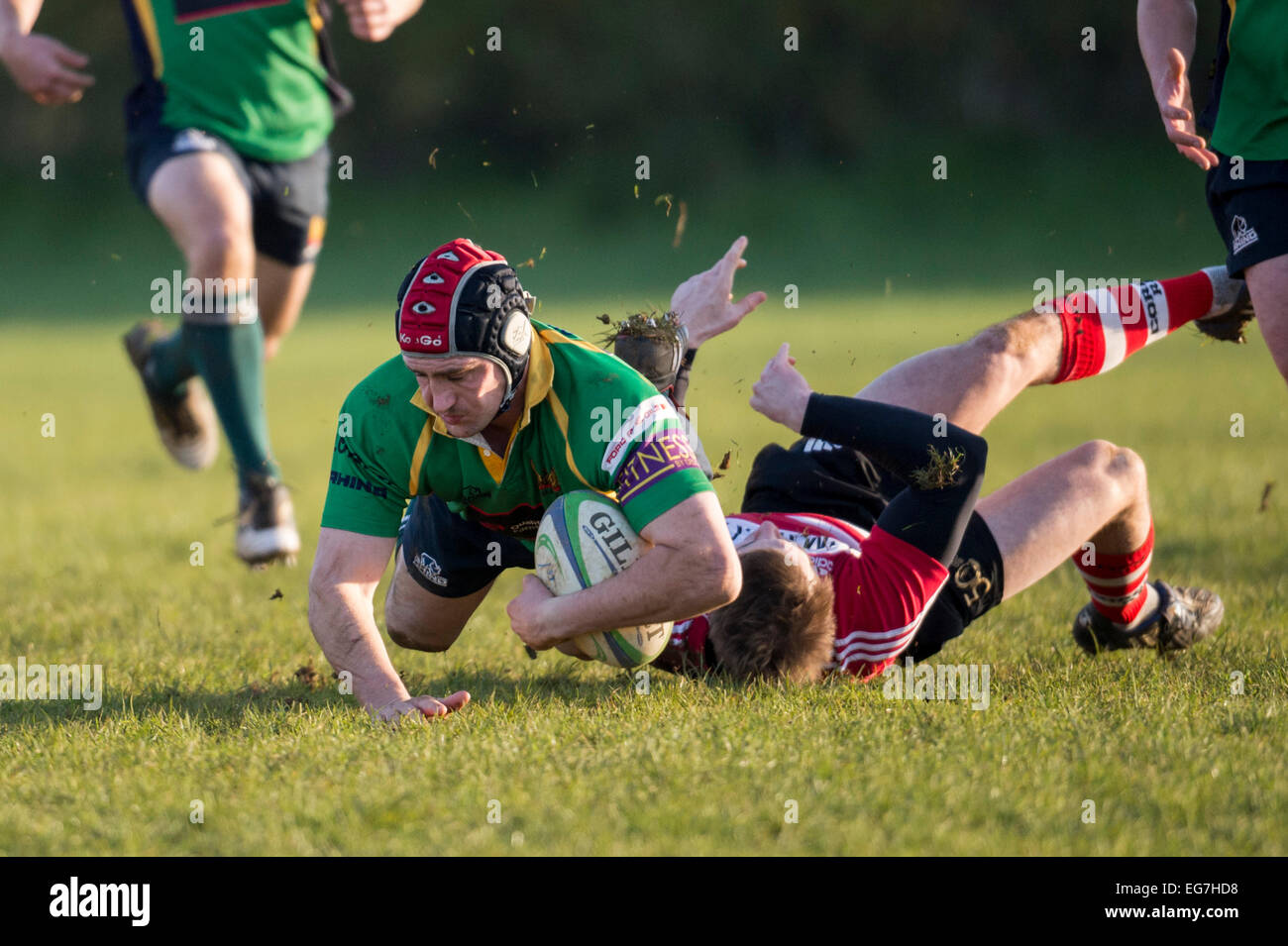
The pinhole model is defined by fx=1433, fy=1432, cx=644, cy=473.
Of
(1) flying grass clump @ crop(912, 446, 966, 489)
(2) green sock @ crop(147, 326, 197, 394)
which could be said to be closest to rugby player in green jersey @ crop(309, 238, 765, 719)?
(1) flying grass clump @ crop(912, 446, 966, 489)

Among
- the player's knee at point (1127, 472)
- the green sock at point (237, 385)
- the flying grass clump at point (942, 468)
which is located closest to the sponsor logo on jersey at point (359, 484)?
the flying grass clump at point (942, 468)

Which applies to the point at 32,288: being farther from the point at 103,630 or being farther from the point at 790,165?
the point at 103,630

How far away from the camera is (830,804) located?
3.45 meters

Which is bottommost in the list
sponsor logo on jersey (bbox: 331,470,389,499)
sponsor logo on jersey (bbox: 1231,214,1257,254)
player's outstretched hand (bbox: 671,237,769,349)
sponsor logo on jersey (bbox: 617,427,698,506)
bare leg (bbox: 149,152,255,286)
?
sponsor logo on jersey (bbox: 331,470,389,499)

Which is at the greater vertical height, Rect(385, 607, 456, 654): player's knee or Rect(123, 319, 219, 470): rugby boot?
Rect(123, 319, 219, 470): rugby boot

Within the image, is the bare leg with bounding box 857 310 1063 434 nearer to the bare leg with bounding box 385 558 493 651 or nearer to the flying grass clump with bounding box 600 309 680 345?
the flying grass clump with bounding box 600 309 680 345

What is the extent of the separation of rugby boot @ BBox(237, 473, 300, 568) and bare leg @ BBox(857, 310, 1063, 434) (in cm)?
249

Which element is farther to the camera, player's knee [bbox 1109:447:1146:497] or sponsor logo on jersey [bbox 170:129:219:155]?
sponsor logo on jersey [bbox 170:129:219:155]

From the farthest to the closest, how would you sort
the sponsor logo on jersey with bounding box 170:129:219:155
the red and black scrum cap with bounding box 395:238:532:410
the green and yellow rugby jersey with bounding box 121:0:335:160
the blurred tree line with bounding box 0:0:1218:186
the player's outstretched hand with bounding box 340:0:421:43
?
the blurred tree line with bounding box 0:0:1218:186 → the green and yellow rugby jersey with bounding box 121:0:335:160 → the sponsor logo on jersey with bounding box 170:129:219:155 → the player's outstretched hand with bounding box 340:0:421:43 → the red and black scrum cap with bounding box 395:238:532:410

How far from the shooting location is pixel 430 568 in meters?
5.39

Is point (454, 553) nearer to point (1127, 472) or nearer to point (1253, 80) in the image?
point (1127, 472)

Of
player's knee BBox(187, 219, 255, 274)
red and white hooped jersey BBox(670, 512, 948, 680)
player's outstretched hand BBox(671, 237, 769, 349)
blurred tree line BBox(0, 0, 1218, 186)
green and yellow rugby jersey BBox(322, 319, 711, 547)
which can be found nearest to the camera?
green and yellow rugby jersey BBox(322, 319, 711, 547)

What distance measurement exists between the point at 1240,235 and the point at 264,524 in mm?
3978

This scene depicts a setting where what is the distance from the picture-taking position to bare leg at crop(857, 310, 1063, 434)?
528 cm
